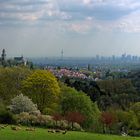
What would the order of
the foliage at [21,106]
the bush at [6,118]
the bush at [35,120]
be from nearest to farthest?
the bush at [6,118] → the bush at [35,120] → the foliage at [21,106]

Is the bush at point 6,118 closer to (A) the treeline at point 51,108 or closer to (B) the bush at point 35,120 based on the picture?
(A) the treeline at point 51,108

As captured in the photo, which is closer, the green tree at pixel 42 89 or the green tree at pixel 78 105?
the green tree at pixel 78 105

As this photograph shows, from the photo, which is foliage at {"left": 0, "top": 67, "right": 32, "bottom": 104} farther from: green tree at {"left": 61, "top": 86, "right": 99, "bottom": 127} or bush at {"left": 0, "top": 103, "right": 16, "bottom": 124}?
bush at {"left": 0, "top": 103, "right": 16, "bottom": 124}

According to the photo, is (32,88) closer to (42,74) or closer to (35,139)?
(42,74)

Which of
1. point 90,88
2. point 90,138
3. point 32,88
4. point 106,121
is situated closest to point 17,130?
point 90,138

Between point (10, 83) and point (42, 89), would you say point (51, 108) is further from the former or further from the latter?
point (10, 83)

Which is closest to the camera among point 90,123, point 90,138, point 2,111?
point 90,138

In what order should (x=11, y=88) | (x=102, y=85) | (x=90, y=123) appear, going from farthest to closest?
(x=102, y=85) < (x=11, y=88) < (x=90, y=123)

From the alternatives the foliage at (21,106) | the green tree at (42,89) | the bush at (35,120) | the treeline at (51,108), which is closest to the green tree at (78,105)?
the treeline at (51,108)

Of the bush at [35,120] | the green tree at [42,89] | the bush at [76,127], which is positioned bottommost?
the bush at [76,127]
